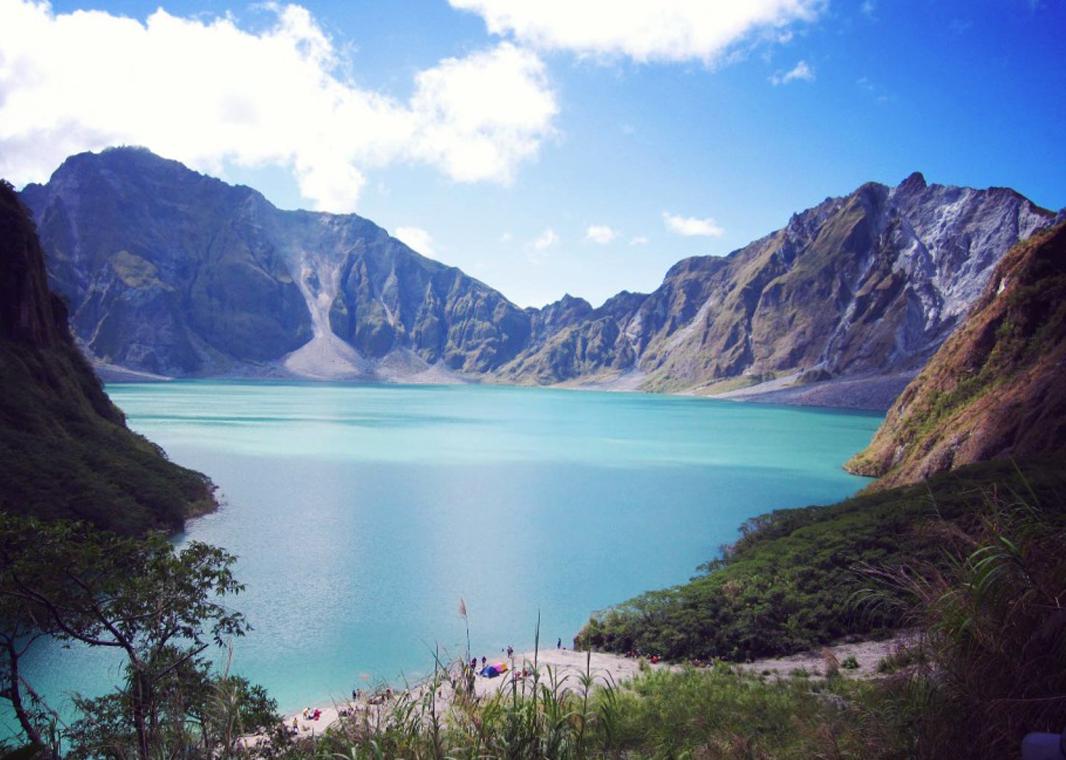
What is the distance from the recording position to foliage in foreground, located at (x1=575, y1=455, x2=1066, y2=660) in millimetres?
21188

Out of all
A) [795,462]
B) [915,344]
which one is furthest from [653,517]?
[915,344]

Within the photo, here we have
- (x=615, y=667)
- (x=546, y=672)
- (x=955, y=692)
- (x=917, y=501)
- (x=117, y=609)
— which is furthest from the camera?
(x=917, y=501)

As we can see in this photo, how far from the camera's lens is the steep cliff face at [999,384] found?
118ft

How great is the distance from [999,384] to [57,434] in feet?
195

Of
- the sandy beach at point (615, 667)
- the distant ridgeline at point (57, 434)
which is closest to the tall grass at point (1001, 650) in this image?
the sandy beach at point (615, 667)

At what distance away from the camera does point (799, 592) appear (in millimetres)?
23344

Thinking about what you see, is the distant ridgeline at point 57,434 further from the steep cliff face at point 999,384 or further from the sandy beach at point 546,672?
the steep cliff face at point 999,384

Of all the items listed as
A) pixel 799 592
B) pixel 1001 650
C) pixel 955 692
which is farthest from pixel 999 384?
pixel 1001 650

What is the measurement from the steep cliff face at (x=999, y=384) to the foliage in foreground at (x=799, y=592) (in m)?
7.92

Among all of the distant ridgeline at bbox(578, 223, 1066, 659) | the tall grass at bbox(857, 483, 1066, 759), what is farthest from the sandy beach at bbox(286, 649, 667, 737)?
the tall grass at bbox(857, 483, 1066, 759)

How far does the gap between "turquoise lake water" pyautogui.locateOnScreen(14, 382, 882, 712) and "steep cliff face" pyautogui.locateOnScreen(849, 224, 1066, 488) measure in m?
9.57

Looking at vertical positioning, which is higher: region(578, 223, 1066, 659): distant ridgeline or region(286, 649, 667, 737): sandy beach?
region(578, 223, 1066, 659): distant ridgeline

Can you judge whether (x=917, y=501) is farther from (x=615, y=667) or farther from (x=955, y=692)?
(x=955, y=692)

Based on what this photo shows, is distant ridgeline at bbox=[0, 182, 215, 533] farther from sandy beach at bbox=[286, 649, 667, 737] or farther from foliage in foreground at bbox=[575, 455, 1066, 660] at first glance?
foliage in foreground at bbox=[575, 455, 1066, 660]
